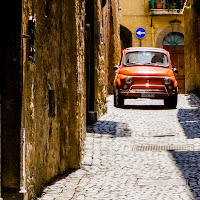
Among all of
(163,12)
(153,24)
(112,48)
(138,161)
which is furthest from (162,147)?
(153,24)

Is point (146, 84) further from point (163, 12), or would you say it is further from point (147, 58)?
point (163, 12)

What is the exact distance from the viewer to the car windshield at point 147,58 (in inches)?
632

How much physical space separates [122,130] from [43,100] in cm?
528

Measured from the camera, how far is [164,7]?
94.8ft

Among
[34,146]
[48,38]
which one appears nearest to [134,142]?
[48,38]

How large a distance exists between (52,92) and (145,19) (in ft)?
76.3

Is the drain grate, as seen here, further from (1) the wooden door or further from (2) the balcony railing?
(2) the balcony railing

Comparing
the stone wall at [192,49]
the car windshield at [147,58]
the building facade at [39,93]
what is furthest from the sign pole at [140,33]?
the building facade at [39,93]

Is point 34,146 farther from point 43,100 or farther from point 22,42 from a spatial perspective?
point 22,42

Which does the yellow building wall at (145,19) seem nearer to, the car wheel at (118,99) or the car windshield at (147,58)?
the car windshield at (147,58)

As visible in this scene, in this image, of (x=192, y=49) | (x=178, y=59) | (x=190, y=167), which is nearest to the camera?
(x=190, y=167)

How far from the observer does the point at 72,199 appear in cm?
578

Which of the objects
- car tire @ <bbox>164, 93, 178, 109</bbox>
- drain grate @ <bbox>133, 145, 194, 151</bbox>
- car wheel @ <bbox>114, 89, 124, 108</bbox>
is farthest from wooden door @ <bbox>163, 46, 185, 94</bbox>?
drain grate @ <bbox>133, 145, 194, 151</bbox>

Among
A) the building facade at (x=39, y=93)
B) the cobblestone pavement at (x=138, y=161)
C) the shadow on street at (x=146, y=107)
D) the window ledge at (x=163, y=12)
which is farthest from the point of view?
the window ledge at (x=163, y=12)
